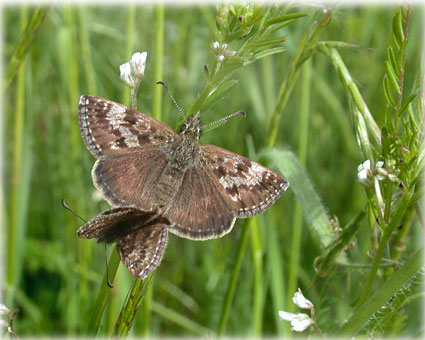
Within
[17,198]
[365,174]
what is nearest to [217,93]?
[365,174]

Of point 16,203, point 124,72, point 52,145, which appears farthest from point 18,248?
point 124,72

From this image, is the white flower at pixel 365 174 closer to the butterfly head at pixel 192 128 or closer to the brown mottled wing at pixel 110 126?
the butterfly head at pixel 192 128

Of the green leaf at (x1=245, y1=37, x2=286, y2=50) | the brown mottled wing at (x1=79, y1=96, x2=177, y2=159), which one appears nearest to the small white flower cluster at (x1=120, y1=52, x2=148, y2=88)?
the brown mottled wing at (x1=79, y1=96, x2=177, y2=159)

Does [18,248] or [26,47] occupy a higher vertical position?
[26,47]

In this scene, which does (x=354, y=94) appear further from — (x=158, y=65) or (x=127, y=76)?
(x=158, y=65)

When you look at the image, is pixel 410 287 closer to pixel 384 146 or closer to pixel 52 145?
pixel 384 146

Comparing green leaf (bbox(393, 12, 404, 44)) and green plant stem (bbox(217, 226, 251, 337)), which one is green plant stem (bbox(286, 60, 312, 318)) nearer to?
green plant stem (bbox(217, 226, 251, 337))
